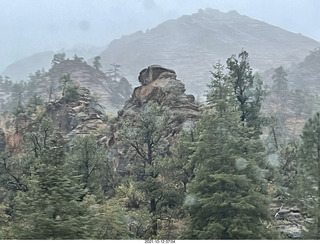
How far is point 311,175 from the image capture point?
17.1 m

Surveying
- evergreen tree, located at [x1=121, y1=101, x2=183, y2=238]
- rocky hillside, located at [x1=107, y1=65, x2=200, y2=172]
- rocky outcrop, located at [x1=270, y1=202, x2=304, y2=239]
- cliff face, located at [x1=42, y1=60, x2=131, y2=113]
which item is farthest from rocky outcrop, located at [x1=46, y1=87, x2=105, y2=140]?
cliff face, located at [x1=42, y1=60, x2=131, y2=113]

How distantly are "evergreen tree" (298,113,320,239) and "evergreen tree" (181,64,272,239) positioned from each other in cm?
194

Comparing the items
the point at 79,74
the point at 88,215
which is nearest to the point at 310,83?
the point at 79,74

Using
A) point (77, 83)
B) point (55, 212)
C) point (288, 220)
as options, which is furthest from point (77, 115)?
point (77, 83)

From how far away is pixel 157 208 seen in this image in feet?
80.0

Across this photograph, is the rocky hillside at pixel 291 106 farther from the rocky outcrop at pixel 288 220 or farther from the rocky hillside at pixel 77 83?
the rocky outcrop at pixel 288 220

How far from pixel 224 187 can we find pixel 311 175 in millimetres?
4435

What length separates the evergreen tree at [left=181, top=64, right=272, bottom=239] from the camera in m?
16.0

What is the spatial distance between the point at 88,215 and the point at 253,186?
835 cm

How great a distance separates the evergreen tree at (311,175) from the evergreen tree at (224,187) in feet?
6.36

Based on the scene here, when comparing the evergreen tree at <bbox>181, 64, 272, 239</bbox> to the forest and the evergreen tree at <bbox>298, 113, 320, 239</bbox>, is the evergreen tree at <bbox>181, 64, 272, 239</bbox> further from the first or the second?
the evergreen tree at <bbox>298, 113, 320, 239</bbox>

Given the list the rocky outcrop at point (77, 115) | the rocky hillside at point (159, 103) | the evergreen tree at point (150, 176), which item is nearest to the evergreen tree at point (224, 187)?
the evergreen tree at point (150, 176)

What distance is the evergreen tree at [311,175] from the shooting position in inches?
629

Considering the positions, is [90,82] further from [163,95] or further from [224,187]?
[224,187]
